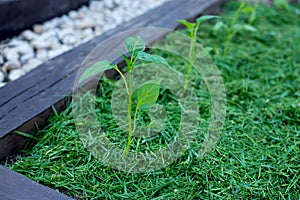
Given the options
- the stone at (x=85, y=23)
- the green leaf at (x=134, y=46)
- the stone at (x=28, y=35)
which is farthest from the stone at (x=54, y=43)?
the green leaf at (x=134, y=46)

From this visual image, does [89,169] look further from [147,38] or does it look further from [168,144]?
[147,38]

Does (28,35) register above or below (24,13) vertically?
below

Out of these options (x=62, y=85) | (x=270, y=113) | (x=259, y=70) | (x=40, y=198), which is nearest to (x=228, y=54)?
(x=259, y=70)

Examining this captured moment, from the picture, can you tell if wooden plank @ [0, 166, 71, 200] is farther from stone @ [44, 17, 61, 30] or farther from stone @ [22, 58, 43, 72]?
stone @ [44, 17, 61, 30]

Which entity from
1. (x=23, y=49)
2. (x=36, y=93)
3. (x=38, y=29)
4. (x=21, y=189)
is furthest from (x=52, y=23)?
(x=21, y=189)

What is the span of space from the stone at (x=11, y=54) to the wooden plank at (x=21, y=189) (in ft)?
2.99

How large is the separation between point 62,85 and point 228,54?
0.99 meters

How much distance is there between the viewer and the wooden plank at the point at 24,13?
6.62ft

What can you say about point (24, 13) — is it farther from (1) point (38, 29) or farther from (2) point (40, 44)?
(2) point (40, 44)

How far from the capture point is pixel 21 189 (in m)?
1.08

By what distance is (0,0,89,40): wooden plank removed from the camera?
2018 millimetres

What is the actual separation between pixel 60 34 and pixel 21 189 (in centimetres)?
127

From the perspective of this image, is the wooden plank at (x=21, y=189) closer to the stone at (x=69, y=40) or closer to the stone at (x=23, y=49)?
the stone at (x=23, y=49)

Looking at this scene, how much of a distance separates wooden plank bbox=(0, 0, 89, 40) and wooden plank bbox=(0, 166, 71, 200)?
115 centimetres
